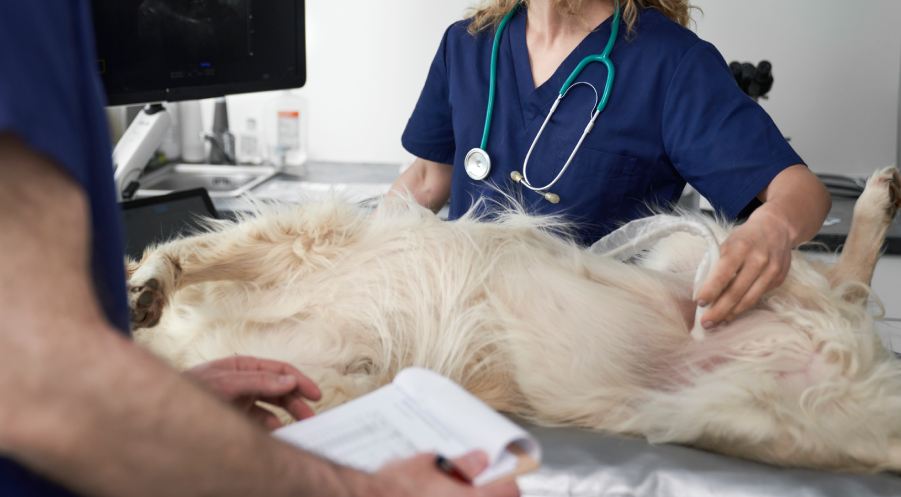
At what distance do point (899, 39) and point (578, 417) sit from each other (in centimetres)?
183

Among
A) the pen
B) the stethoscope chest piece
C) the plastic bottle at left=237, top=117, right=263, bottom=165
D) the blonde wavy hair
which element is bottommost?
the plastic bottle at left=237, top=117, right=263, bottom=165

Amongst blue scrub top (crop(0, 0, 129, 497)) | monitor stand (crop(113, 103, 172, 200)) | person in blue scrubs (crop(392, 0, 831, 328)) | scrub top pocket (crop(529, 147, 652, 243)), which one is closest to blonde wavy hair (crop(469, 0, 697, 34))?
person in blue scrubs (crop(392, 0, 831, 328))

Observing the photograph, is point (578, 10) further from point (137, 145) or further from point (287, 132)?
point (287, 132)

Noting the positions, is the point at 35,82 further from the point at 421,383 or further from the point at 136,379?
the point at 421,383

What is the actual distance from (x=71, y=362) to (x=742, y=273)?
78 centimetres

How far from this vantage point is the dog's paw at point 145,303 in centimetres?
111

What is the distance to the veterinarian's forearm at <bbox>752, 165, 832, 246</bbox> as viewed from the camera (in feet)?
3.63

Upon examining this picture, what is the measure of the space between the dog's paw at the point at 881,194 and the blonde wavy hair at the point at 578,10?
446 millimetres

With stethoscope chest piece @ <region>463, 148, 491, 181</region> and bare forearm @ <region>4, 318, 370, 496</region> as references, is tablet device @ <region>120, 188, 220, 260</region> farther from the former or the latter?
bare forearm @ <region>4, 318, 370, 496</region>

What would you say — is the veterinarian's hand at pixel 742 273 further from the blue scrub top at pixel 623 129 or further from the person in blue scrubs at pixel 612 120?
the blue scrub top at pixel 623 129

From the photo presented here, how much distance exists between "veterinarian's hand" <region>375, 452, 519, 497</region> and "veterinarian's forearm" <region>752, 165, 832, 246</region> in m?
0.66

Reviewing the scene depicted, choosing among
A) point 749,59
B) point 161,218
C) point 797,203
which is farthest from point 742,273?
point 749,59

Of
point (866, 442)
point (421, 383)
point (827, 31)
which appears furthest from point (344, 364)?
point (827, 31)

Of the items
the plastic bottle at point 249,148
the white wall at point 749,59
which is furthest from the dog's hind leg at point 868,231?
the plastic bottle at point 249,148
